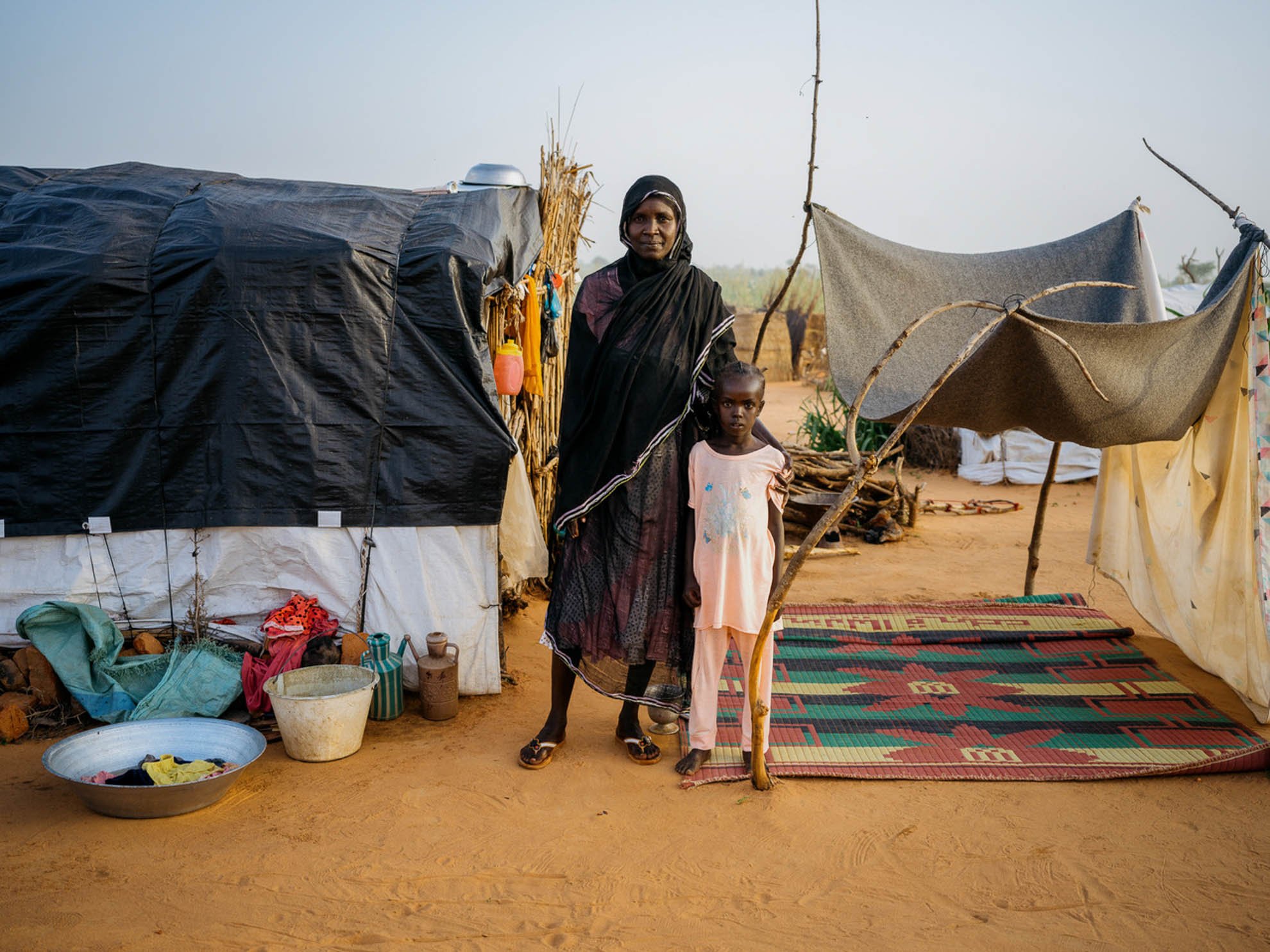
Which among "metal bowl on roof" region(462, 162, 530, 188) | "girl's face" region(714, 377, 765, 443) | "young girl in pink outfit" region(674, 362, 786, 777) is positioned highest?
"metal bowl on roof" region(462, 162, 530, 188)

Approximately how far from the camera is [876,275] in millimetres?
3980

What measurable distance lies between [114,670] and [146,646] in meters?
0.15

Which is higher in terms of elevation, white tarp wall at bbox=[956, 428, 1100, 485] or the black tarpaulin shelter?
the black tarpaulin shelter

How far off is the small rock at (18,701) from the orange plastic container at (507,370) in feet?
7.17

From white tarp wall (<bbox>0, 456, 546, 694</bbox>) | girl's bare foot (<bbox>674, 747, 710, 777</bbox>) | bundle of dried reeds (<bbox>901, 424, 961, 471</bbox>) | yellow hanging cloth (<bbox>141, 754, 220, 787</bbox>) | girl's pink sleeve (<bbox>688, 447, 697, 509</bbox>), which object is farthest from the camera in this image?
bundle of dried reeds (<bbox>901, 424, 961, 471</bbox>)

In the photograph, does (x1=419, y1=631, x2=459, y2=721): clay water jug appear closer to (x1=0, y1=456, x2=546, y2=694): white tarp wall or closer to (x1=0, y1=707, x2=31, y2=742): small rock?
(x1=0, y1=456, x2=546, y2=694): white tarp wall

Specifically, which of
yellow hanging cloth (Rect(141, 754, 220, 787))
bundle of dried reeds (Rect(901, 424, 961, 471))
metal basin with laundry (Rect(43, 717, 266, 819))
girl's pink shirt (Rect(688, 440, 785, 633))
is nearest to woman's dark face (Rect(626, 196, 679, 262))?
girl's pink shirt (Rect(688, 440, 785, 633))

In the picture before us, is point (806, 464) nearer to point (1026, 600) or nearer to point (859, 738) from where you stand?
point (1026, 600)

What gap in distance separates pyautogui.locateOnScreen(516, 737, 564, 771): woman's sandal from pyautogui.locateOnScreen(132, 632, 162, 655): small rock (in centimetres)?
157

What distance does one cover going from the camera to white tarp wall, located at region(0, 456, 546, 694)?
148 inches

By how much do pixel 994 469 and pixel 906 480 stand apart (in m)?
0.87

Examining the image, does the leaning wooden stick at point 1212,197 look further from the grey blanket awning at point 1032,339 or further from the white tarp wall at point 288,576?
the white tarp wall at point 288,576

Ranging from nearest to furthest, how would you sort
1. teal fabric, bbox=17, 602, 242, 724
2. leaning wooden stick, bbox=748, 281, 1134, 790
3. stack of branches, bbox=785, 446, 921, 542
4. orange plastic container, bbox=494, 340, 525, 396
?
leaning wooden stick, bbox=748, 281, 1134, 790 < teal fabric, bbox=17, 602, 242, 724 < orange plastic container, bbox=494, 340, 525, 396 < stack of branches, bbox=785, 446, 921, 542

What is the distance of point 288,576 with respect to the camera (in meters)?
3.86
